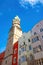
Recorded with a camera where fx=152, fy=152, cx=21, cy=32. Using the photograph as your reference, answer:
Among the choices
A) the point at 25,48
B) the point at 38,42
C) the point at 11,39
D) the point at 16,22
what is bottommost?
the point at 38,42

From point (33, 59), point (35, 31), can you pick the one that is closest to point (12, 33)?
point (35, 31)

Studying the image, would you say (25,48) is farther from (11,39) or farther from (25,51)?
(11,39)

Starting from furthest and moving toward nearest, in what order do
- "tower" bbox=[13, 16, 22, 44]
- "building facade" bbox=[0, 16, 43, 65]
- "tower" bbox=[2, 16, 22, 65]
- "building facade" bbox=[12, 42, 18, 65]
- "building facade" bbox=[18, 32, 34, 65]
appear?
"tower" bbox=[13, 16, 22, 44] < "tower" bbox=[2, 16, 22, 65] < "building facade" bbox=[12, 42, 18, 65] < "building facade" bbox=[18, 32, 34, 65] < "building facade" bbox=[0, 16, 43, 65]

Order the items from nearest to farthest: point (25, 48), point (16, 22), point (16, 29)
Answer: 1. point (25, 48)
2. point (16, 29)
3. point (16, 22)

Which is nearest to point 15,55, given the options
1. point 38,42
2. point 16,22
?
point 38,42

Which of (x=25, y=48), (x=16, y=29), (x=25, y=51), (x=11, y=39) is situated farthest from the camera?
(x=16, y=29)

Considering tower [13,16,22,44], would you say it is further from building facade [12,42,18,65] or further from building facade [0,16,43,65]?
building facade [12,42,18,65]

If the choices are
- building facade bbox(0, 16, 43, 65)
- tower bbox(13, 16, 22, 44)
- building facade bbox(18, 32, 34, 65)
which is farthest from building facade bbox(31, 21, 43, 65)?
tower bbox(13, 16, 22, 44)

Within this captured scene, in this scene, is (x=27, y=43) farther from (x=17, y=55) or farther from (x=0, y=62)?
(x=0, y=62)

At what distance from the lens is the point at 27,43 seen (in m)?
48.6

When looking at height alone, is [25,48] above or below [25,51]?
above

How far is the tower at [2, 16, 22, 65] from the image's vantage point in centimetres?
5415

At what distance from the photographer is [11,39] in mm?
57125

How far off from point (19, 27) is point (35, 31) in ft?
52.4
